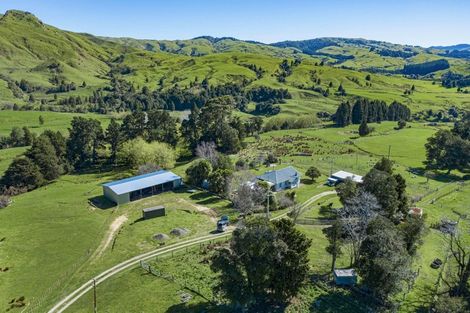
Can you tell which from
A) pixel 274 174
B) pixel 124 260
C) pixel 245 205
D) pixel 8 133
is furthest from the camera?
pixel 8 133

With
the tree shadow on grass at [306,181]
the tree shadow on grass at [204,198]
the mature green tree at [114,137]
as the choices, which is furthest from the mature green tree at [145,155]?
the tree shadow on grass at [306,181]

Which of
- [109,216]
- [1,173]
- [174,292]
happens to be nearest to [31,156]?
[1,173]

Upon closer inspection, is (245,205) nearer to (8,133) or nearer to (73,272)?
(73,272)

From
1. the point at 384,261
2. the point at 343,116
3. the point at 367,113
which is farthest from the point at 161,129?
the point at 367,113

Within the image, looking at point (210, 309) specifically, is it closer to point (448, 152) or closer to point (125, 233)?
point (125, 233)

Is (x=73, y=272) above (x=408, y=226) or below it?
below

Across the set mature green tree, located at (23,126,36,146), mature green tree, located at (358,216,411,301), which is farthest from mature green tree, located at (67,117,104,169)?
mature green tree, located at (358,216,411,301)
